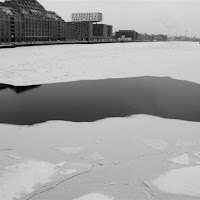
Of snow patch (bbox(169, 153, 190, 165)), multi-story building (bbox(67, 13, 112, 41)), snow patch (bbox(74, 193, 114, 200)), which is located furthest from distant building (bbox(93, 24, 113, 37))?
snow patch (bbox(74, 193, 114, 200))

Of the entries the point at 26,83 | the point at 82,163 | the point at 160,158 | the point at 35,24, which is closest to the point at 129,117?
the point at 160,158

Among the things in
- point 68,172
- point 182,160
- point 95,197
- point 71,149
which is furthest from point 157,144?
point 95,197

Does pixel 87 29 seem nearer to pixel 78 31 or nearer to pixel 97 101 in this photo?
pixel 78 31

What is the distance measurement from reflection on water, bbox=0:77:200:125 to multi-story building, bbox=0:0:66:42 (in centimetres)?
5828

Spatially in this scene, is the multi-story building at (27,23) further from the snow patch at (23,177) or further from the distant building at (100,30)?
the snow patch at (23,177)

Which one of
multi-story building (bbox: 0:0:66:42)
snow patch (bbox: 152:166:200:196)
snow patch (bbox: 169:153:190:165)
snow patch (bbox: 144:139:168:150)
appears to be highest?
multi-story building (bbox: 0:0:66:42)

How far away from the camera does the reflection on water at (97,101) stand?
822 cm

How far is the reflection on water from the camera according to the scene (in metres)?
8.22

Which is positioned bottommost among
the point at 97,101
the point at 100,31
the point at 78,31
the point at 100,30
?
the point at 97,101

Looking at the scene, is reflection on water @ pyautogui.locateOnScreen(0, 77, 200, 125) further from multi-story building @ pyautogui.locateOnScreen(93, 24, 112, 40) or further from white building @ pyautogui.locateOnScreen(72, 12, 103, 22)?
white building @ pyautogui.locateOnScreen(72, 12, 103, 22)

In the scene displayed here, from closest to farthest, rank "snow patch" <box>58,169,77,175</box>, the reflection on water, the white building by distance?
"snow patch" <box>58,169,77,175</box> → the reflection on water → the white building

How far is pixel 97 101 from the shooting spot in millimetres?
10219

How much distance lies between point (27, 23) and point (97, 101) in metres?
71.8

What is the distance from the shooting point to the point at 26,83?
43.3ft
